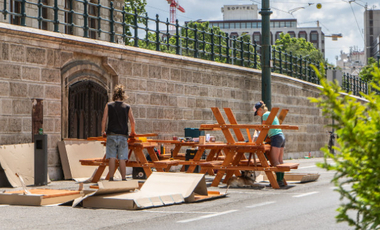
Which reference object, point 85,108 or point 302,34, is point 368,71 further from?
point 302,34

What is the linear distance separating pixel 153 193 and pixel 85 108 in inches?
226

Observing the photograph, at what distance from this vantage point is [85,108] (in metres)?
13.8

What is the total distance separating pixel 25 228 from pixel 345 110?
4.86 metres

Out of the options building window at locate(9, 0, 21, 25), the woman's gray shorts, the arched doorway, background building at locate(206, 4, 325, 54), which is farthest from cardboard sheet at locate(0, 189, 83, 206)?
background building at locate(206, 4, 325, 54)

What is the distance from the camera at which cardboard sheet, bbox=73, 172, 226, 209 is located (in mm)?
7953

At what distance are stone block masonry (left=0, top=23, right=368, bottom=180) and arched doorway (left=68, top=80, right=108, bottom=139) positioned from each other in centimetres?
19

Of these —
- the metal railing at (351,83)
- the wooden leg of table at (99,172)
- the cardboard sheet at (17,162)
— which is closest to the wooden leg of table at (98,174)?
the wooden leg of table at (99,172)

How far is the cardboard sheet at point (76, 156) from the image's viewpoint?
12.6 m

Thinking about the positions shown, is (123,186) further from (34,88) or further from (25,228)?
(34,88)

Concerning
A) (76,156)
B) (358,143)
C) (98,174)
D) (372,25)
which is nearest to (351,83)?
(76,156)

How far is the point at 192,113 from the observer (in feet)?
56.2

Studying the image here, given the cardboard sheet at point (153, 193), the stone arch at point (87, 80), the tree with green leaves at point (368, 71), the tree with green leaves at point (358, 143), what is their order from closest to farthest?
the tree with green leaves at point (358, 143) < the tree with green leaves at point (368, 71) < the cardboard sheet at point (153, 193) < the stone arch at point (87, 80)

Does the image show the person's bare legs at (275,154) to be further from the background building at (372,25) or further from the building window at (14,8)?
the background building at (372,25)

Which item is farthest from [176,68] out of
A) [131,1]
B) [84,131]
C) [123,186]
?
[131,1]
